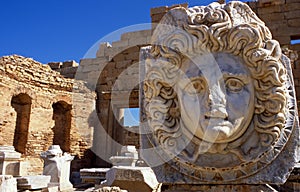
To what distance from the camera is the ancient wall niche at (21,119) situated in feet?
34.5

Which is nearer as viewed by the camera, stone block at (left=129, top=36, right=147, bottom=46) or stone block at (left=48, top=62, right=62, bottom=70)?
stone block at (left=129, top=36, right=147, bottom=46)

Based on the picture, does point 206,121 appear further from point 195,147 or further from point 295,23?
point 295,23

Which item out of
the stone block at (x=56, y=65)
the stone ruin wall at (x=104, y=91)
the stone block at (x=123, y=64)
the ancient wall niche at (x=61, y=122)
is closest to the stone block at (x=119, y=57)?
the stone ruin wall at (x=104, y=91)

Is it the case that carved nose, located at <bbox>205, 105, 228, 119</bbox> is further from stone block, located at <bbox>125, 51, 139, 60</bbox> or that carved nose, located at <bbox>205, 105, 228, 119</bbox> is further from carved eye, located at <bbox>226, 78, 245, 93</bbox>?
stone block, located at <bbox>125, 51, 139, 60</bbox>

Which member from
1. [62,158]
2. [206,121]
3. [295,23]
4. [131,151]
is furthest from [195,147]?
[295,23]

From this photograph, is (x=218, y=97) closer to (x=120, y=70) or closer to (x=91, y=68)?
(x=120, y=70)

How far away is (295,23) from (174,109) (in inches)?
384

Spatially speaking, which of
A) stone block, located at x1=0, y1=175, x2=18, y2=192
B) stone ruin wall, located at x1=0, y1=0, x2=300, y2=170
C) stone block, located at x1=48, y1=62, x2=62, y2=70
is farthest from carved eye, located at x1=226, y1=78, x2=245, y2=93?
stone block, located at x1=48, y1=62, x2=62, y2=70

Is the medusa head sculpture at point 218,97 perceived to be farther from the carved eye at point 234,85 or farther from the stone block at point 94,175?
the stone block at point 94,175

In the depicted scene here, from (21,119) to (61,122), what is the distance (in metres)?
1.71

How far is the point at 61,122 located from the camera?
1197 centimetres

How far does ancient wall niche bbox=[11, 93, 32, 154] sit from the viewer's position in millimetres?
10516

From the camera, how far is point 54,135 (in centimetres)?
1177

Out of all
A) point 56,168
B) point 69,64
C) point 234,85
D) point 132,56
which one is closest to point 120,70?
point 132,56
